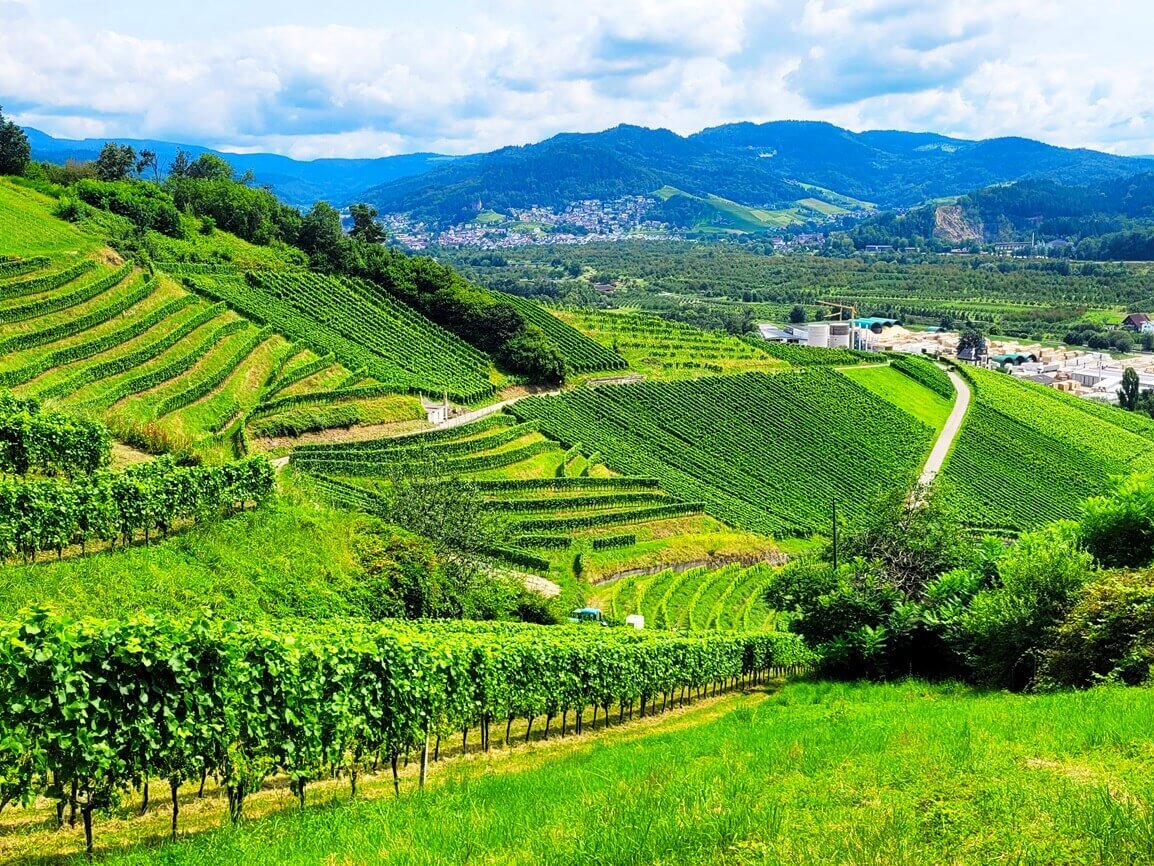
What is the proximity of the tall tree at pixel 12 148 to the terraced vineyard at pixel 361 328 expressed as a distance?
29188mm

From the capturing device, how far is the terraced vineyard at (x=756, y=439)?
268 ft

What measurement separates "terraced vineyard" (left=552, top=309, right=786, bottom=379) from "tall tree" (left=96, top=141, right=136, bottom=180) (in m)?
55.8

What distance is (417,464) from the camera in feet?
200

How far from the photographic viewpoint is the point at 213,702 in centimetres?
1550

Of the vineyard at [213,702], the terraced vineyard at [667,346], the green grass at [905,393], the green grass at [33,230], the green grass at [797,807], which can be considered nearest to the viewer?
the green grass at [797,807]

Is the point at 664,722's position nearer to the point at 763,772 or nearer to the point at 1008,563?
the point at 1008,563

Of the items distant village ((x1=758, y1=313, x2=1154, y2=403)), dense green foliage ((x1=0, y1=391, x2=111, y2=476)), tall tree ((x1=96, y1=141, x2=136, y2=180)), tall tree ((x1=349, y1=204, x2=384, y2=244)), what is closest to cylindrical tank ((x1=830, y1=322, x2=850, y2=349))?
distant village ((x1=758, y1=313, x2=1154, y2=403))

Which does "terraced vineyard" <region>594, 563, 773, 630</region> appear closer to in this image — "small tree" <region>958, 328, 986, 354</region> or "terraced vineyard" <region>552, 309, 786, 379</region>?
"terraced vineyard" <region>552, 309, 786, 379</region>

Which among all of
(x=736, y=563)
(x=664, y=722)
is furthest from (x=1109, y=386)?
(x=664, y=722)

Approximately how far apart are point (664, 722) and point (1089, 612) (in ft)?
43.2

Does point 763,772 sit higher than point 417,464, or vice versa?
point 763,772

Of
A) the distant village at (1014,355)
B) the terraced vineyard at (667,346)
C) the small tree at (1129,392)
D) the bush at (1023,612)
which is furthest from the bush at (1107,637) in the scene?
the small tree at (1129,392)

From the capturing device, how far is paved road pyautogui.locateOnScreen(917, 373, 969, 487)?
97875 millimetres

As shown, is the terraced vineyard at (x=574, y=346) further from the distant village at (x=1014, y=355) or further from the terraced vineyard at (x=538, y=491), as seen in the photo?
the distant village at (x=1014, y=355)
